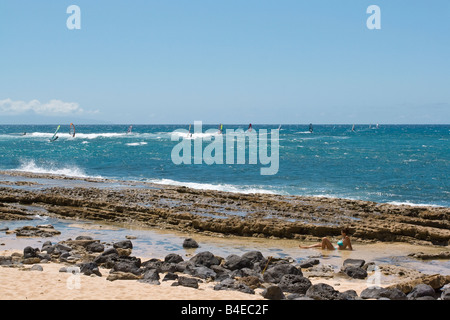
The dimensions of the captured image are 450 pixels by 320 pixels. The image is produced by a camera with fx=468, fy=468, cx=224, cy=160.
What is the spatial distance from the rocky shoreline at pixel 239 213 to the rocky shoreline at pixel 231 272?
358cm

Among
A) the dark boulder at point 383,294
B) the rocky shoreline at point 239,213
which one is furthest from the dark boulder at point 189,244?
the dark boulder at point 383,294

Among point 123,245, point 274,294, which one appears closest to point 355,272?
point 274,294

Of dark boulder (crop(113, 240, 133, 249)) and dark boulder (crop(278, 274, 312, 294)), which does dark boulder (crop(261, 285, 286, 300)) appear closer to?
dark boulder (crop(278, 274, 312, 294))

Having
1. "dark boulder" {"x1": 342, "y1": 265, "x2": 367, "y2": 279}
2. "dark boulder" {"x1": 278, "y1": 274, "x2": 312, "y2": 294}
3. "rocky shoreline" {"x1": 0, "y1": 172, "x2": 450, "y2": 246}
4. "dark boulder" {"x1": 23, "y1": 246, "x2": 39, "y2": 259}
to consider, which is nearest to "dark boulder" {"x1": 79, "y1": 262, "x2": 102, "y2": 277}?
"dark boulder" {"x1": 23, "y1": 246, "x2": 39, "y2": 259}

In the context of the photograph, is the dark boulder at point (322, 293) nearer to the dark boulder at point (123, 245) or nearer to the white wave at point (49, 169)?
the dark boulder at point (123, 245)

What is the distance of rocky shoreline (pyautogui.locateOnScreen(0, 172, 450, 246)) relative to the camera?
15.2m

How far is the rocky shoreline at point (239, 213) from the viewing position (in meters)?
15.2

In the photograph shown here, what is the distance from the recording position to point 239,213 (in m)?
17.8

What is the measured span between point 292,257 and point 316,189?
49.5 feet

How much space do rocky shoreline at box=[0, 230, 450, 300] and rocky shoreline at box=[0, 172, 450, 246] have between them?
358 centimetres

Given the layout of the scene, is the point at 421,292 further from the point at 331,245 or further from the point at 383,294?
the point at 331,245

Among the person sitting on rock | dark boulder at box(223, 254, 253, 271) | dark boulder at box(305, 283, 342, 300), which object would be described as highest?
dark boulder at box(305, 283, 342, 300)
